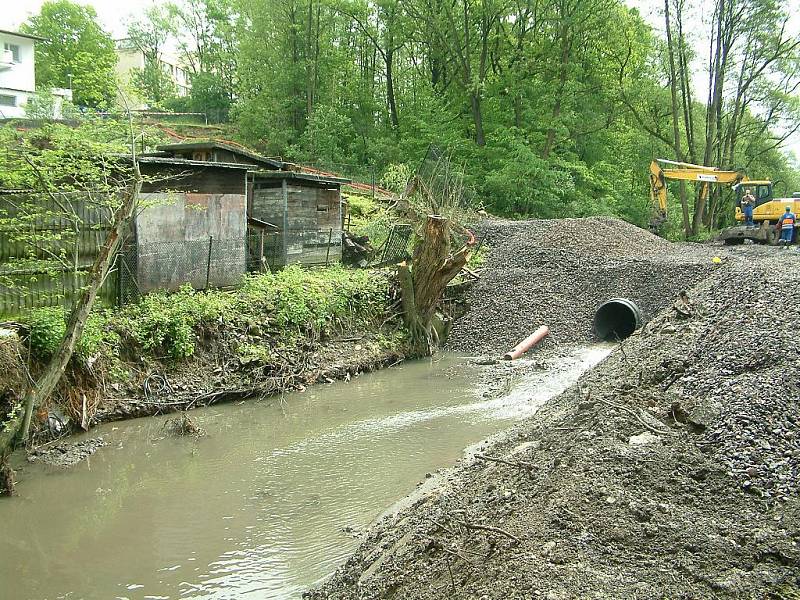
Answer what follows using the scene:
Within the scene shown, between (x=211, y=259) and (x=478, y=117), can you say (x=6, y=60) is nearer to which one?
(x=478, y=117)

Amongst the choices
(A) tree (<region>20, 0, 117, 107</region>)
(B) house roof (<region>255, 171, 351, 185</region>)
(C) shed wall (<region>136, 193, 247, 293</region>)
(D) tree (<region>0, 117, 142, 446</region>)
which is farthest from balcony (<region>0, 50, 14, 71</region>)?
(D) tree (<region>0, 117, 142, 446</region>)

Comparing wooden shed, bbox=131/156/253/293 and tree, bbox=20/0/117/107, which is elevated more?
tree, bbox=20/0/117/107

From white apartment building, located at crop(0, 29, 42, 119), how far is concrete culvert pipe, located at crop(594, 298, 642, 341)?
37462 mm

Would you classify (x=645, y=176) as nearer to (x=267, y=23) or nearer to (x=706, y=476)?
(x=267, y=23)

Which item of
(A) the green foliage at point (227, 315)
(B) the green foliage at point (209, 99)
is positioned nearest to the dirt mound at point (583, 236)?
(A) the green foliage at point (227, 315)

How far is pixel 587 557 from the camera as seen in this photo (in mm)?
4902

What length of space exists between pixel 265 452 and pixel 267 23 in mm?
34102

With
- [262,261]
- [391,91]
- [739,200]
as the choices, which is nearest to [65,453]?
[262,261]

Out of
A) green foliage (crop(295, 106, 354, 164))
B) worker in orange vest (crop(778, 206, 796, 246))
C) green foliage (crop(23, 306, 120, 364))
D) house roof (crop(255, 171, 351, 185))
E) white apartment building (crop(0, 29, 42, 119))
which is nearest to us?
green foliage (crop(23, 306, 120, 364))

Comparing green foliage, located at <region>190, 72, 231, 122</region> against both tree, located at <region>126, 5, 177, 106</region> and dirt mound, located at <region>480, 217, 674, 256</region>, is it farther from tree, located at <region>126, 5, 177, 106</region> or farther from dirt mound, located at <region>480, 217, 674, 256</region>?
dirt mound, located at <region>480, 217, 674, 256</region>

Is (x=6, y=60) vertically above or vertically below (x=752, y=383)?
above

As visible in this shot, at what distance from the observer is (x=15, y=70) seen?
4047 centimetres

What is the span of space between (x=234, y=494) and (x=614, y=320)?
42.6 ft

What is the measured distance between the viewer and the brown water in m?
7.15
